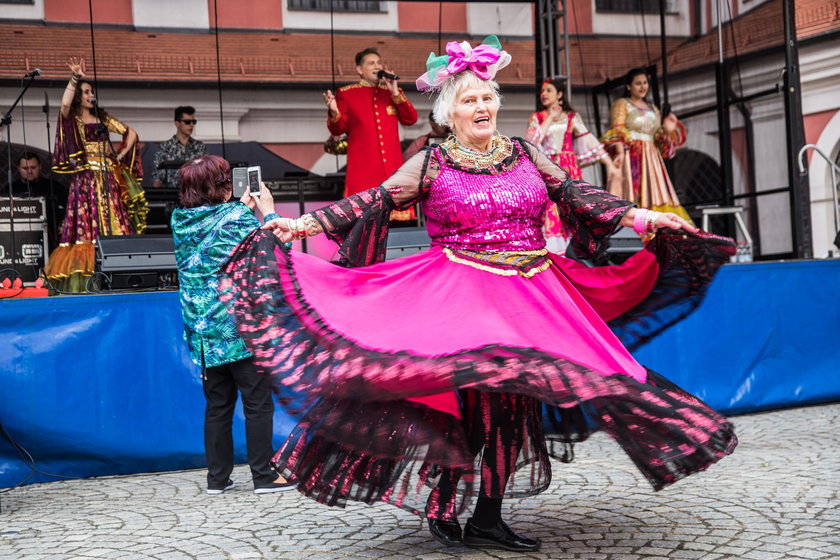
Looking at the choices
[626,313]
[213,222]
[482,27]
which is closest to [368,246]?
[626,313]

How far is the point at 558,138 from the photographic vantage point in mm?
7980

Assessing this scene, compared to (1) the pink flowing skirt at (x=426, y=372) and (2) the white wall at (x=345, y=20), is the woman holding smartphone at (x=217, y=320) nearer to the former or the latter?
(1) the pink flowing skirt at (x=426, y=372)

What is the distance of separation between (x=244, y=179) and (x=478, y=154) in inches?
56.4

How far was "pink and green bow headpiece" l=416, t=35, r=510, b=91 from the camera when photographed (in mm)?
3359

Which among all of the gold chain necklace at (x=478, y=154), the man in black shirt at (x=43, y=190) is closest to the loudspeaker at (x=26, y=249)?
the man in black shirt at (x=43, y=190)

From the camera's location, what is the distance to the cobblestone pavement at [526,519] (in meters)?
3.30

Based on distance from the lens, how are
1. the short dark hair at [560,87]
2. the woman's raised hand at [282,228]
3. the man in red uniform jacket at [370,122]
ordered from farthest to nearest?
1. the man in red uniform jacket at [370,122]
2. the short dark hair at [560,87]
3. the woman's raised hand at [282,228]

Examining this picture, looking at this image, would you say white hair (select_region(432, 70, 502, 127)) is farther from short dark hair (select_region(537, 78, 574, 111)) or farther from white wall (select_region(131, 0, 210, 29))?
white wall (select_region(131, 0, 210, 29))

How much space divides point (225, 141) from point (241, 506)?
724cm

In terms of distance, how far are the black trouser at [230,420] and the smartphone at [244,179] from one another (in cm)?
85

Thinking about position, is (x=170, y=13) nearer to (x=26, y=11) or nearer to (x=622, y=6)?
(x=26, y=11)

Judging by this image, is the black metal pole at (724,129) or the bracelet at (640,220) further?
the black metal pole at (724,129)

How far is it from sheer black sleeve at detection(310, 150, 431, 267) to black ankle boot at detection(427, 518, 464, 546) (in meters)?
0.95

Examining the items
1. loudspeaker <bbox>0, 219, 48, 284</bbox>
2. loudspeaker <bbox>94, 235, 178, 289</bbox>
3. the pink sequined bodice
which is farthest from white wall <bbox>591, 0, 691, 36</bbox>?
the pink sequined bodice
